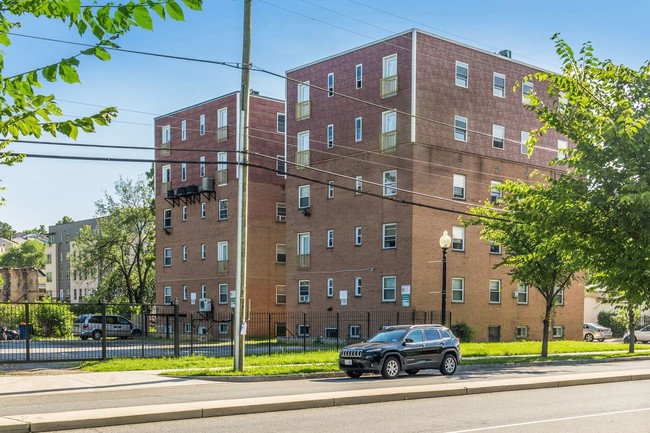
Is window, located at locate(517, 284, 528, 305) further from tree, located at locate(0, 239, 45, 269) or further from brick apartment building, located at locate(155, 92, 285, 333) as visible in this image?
tree, located at locate(0, 239, 45, 269)

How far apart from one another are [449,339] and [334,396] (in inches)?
368

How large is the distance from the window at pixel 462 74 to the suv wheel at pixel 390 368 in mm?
25794

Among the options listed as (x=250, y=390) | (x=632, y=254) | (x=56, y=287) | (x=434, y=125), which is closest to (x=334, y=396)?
(x=250, y=390)

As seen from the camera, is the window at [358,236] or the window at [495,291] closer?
the window at [358,236]

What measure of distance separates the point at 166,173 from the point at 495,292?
28054 mm

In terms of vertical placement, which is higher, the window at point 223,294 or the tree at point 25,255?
the tree at point 25,255

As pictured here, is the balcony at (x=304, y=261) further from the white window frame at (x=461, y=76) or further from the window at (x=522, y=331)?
the white window frame at (x=461, y=76)

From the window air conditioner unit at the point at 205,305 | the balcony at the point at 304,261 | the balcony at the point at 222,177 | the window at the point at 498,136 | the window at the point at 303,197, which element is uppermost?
the window at the point at 498,136

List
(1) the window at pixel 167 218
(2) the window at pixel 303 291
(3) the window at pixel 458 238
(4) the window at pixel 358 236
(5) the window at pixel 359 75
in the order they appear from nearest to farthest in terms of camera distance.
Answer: (3) the window at pixel 458 238, (4) the window at pixel 358 236, (5) the window at pixel 359 75, (2) the window at pixel 303 291, (1) the window at pixel 167 218

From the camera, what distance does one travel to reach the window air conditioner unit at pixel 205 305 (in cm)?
5673

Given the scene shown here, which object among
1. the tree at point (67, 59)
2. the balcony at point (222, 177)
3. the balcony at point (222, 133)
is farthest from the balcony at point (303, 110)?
the tree at point (67, 59)

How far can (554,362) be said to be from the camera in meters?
34.3

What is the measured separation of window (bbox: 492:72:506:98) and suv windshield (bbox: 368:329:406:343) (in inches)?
1074

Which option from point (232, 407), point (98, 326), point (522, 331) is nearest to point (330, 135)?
point (522, 331)
